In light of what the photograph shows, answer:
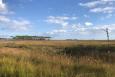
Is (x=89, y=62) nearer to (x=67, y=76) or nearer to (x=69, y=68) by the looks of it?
(x=69, y=68)

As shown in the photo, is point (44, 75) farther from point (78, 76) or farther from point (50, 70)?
point (78, 76)

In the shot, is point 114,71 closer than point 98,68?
Yes

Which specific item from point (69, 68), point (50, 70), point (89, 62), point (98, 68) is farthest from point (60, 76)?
point (89, 62)

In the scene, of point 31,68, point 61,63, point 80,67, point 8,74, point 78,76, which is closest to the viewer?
point 78,76

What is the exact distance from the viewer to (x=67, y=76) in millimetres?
7547

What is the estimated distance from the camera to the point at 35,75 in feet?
25.5

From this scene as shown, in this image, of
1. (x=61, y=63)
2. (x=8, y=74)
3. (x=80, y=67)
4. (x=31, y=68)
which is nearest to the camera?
(x=8, y=74)

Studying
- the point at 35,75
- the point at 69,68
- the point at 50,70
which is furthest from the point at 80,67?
the point at 35,75

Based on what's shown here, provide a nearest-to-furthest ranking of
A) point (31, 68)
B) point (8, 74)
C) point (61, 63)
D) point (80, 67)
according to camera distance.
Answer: point (8, 74) → point (31, 68) → point (80, 67) → point (61, 63)

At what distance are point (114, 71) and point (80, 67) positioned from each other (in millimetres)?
1502

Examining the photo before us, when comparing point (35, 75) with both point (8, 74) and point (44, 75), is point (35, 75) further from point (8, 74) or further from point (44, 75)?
point (8, 74)

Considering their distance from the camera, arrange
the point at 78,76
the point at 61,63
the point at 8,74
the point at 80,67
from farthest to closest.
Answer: the point at 61,63 → the point at 80,67 → the point at 8,74 → the point at 78,76

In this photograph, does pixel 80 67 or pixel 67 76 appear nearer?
pixel 67 76

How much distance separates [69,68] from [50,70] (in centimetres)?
94
